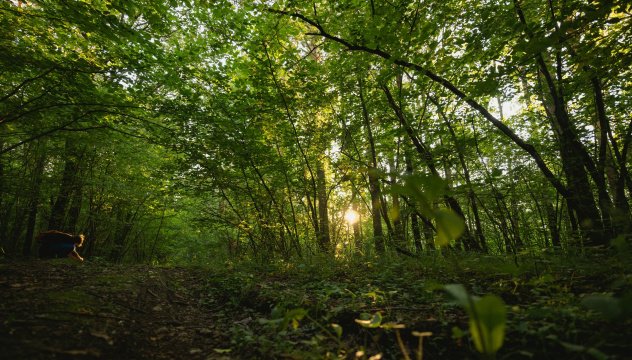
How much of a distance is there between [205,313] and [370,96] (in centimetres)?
598

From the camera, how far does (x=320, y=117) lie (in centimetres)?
701

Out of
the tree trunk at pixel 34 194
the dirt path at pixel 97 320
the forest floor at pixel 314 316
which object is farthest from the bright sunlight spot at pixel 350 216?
the tree trunk at pixel 34 194

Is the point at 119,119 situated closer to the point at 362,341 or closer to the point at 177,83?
the point at 177,83

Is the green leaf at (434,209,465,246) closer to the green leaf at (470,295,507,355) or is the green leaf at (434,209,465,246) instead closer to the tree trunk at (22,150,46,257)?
the green leaf at (470,295,507,355)

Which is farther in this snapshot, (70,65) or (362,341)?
(70,65)

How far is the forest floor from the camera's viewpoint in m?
1.30

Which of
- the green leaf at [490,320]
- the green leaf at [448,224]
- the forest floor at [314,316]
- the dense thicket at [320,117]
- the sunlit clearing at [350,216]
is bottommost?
the forest floor at [314,316]

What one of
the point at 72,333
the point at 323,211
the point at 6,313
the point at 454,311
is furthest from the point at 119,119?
the point at 454,311

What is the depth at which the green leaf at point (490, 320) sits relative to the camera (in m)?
0.92

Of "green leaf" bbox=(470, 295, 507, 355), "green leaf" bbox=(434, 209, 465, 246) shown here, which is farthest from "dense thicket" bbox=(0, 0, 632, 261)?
"green leaf" bbox=(470, 295, 507, 355)

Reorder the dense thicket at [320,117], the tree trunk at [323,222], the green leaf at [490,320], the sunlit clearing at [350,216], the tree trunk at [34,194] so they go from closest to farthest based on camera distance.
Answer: the green leaf at [490,320]
the dense thicket at [320,117]
the tree trunk at [323,222]
the tree trunk at [34,194]
the sunlit clearing at [350,216]

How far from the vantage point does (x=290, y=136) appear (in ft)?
20.7

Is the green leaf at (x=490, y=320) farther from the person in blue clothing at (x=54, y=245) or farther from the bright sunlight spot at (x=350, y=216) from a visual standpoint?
the person in blue clothing at (x=54, y=245)

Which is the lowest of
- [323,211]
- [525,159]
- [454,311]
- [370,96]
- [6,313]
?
[454,311]
